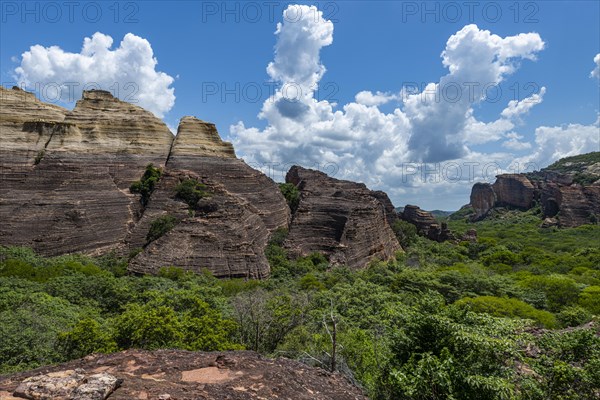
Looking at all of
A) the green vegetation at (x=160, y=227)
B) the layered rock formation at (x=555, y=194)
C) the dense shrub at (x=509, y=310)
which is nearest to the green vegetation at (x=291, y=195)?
the green vegetation at (x=160, y=227)

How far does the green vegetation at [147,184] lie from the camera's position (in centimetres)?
4422

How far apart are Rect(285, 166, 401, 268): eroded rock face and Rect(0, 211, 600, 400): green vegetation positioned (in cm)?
233

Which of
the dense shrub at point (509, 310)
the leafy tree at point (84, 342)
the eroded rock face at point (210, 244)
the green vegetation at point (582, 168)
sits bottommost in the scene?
the dense shrub at point (509, 310)

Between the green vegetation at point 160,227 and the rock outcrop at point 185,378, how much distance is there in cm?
2879

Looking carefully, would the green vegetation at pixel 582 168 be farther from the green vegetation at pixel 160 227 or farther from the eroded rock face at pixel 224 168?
the green vegetation at pixel 160 227

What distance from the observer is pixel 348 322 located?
19.2 m

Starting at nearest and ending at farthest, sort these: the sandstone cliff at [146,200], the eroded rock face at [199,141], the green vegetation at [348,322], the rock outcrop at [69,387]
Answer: the rock outcrop at [69,387] → the green vegetation at [348,322] → the sandstone cliff at [146,200] → the eroded rock face at [199,141]

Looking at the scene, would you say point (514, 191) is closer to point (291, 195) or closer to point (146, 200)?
point (291, 195)

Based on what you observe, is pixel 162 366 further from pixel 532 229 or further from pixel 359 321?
pixel 532 229

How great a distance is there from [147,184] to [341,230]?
24228 mm

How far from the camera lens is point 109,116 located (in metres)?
49.3

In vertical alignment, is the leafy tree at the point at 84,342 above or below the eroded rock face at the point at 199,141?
below

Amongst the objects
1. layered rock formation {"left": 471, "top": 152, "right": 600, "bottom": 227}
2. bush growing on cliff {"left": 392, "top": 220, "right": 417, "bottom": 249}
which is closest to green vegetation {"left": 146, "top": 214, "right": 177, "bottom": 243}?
bush growing on cliff {"left": 392, "top": 220, "right": 417, "bottom": 249}

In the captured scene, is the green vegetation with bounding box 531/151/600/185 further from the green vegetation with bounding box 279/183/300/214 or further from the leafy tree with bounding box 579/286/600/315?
the leafy tree with bounding box 579/286/600/315
